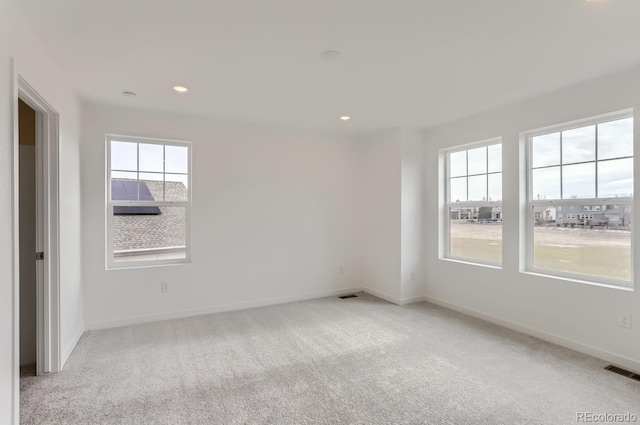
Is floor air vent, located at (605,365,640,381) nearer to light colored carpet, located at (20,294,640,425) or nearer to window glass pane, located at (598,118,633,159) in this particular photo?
light colored carpet, located at (20,294,640,425)

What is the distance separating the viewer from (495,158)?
395cm

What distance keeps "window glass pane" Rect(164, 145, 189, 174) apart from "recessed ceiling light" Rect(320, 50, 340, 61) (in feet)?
7.78

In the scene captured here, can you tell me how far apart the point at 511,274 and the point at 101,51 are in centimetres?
429

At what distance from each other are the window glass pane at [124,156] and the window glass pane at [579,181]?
462 centimetres

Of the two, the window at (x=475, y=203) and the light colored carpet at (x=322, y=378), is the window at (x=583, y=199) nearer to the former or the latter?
the window at (x=475, y=203)

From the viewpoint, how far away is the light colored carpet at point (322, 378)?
82.9 inches

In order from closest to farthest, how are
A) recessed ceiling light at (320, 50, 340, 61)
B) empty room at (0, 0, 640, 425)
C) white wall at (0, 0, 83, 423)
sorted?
white wall at (0, 0, 83, 423)
empty room at (0, 0, 640, 425)
recessed ceiling light at (320, 50, 340, 61)

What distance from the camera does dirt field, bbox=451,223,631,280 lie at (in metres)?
2.89

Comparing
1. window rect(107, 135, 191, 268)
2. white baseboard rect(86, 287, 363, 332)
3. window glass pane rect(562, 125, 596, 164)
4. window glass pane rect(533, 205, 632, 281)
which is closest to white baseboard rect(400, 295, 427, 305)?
white baseboard rect(86, 287, 363, 332)

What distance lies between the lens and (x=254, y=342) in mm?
3225

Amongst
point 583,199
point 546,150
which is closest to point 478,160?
point 546,150

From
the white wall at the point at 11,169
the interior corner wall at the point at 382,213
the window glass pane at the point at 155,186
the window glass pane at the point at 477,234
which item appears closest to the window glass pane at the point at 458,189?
the window glass pane at the point at 477,234

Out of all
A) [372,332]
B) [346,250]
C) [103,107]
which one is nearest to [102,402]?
[372,332]

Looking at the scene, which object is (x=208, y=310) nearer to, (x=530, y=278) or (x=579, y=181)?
(x=530, y=278)
